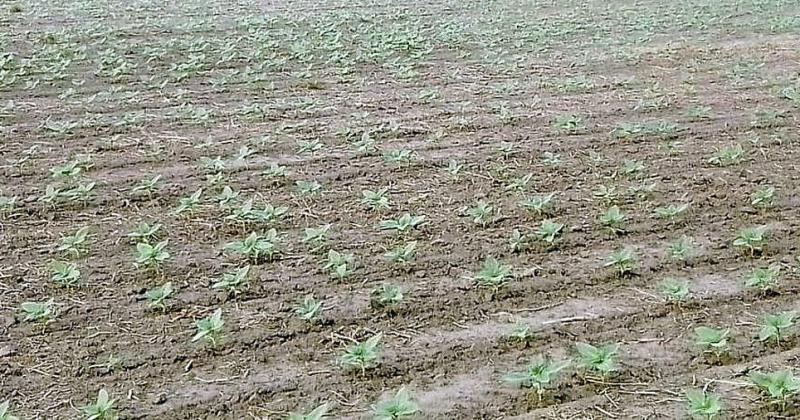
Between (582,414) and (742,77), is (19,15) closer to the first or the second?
(742,77)

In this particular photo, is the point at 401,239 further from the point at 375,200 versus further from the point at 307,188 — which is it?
the point at 307,188

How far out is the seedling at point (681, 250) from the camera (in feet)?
10.1

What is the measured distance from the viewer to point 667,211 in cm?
345

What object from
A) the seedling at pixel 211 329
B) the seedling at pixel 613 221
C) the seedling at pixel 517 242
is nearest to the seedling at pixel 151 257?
the seedling at pixel 211 329

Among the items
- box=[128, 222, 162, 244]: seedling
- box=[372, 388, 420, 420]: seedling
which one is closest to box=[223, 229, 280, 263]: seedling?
box=[128, 222, 162, 244]: seedling

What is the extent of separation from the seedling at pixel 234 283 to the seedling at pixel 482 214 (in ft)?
3.08

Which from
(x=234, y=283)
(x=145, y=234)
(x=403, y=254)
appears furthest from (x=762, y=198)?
(x=145, y=234)

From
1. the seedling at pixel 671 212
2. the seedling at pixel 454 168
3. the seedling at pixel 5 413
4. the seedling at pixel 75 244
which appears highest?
the seedling at pixel 5 413

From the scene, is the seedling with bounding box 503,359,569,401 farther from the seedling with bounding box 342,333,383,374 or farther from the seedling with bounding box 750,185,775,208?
the seedling with bounding box 750,185,775,208

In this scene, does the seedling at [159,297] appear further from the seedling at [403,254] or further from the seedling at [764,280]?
the seedling at [764,280]

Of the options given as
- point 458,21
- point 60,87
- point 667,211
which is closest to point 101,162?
point 60,87

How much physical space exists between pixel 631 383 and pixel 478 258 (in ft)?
3.00

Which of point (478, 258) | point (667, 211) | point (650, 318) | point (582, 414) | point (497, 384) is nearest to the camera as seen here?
point (582, 414)

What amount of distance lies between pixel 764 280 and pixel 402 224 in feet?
4.13
